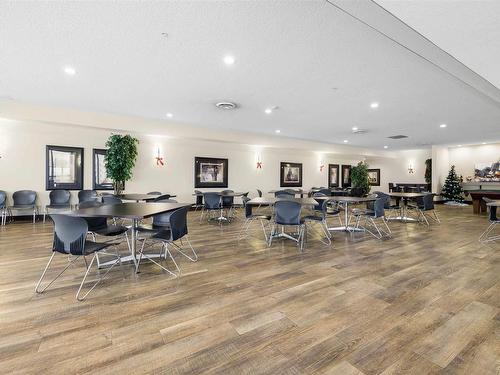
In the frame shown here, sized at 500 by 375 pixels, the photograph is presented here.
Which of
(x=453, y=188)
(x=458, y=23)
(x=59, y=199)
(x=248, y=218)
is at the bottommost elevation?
(x=248, y=218)

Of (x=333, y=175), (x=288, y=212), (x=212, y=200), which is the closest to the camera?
(x=288, y=212)

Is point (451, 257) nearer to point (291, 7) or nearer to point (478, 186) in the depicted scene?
point (291, 7)

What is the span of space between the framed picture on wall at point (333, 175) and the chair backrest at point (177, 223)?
1187 centimetres

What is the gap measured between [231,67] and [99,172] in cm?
610

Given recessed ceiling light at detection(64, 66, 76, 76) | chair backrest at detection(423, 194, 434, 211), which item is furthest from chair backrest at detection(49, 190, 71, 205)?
chair backrest at detection(423, 194, 434, 211)

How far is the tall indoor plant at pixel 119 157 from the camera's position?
7.39 m

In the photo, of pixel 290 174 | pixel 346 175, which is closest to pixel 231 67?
pixel 290 174

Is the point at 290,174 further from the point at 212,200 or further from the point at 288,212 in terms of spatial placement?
the point at 288,212

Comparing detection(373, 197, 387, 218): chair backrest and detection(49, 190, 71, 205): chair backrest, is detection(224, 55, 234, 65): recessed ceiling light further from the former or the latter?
detection(49, 190, 71, 205): chair backrest

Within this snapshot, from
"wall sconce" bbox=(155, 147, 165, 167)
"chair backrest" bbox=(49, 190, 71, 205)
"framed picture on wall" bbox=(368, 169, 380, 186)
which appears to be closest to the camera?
"chair backrest" bbox=(49, 190, 71, 205)

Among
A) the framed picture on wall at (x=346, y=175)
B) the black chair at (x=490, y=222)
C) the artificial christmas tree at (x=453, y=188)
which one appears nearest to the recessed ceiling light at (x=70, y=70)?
the black chair at (x=490, y=222)

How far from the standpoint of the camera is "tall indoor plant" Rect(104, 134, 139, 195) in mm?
7391

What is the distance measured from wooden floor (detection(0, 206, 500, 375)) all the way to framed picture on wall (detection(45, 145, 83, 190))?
4.07 meters

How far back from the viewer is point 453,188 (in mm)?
12500
